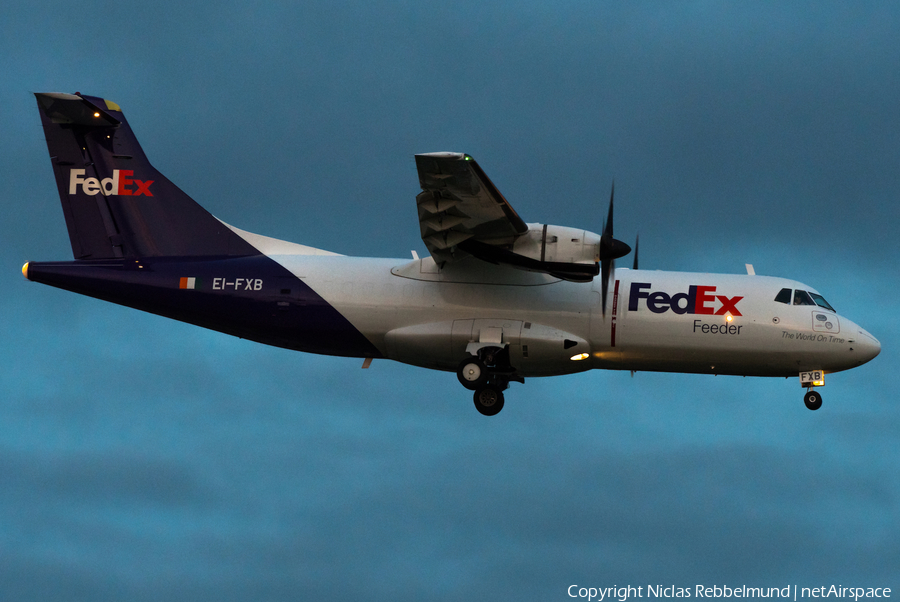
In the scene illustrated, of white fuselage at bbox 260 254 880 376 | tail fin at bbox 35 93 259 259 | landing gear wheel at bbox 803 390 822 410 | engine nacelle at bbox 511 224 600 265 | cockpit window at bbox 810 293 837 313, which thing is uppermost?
tail fin at bbox 35 93 259 259

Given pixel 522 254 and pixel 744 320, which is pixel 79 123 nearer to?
pixel 522 254

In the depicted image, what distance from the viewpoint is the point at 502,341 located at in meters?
23.4

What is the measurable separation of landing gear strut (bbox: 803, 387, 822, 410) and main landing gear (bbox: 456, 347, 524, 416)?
22.8ft

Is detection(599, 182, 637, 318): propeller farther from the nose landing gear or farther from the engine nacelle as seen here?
the nose landing gear

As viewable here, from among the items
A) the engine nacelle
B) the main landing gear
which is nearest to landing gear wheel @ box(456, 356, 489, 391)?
the main landing gear

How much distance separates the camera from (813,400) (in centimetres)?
2394

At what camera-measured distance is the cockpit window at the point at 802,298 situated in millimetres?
24000

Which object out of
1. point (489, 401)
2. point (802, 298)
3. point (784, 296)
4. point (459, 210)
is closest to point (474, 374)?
point (489, 401)

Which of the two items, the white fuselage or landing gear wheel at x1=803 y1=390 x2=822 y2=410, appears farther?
landing gear wheel at x1=803 y1=390 x2=822 y2=410

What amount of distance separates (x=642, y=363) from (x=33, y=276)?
1485 centimetres

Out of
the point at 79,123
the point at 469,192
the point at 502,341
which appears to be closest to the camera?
the point at 469,192

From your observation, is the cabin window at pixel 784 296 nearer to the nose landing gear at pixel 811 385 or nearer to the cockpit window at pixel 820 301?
the cockpit window at pixel 820 301

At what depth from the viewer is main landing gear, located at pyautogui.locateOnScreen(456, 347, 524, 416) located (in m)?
23.3

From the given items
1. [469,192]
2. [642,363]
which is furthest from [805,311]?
[469,192]
